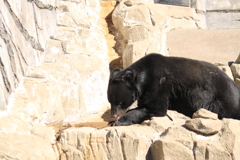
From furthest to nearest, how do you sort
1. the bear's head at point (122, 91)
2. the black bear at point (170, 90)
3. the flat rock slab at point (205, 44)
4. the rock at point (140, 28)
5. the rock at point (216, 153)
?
1. the flat rock slab at point (205, 44)
2. the rock at point (140, 28)
3. the bear's head at point (122, 91)
4. the black bear at point (170, 90)
5. the rock at point (216, 153)

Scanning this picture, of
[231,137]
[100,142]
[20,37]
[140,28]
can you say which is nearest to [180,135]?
[231,137]

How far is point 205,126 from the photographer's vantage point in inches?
187

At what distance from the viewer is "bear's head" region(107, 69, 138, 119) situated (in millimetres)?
6098

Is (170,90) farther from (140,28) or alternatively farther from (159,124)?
(140,28)

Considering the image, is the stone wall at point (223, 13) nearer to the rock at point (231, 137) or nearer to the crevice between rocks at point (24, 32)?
the crevice between rocks at point (24, 32)

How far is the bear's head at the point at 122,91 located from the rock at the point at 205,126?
153 cm

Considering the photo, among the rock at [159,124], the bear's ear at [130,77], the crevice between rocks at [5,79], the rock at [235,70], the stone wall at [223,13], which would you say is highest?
the crevice between rocks at [5,79]

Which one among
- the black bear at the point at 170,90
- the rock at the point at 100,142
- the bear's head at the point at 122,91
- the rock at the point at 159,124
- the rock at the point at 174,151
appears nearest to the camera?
the rock at the point at 174,151

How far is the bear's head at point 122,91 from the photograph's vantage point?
6.10m

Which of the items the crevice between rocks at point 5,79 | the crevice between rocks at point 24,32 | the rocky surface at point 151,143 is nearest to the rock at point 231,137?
the rocky surface at point 151,143

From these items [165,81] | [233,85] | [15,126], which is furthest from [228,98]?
[15,126]

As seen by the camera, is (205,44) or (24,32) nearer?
(24,32)

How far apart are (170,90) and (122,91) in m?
0.80

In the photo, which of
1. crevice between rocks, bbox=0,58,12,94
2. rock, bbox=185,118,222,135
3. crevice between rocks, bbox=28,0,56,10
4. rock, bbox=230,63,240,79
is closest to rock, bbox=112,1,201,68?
rock, bbox=230,63,240,79
